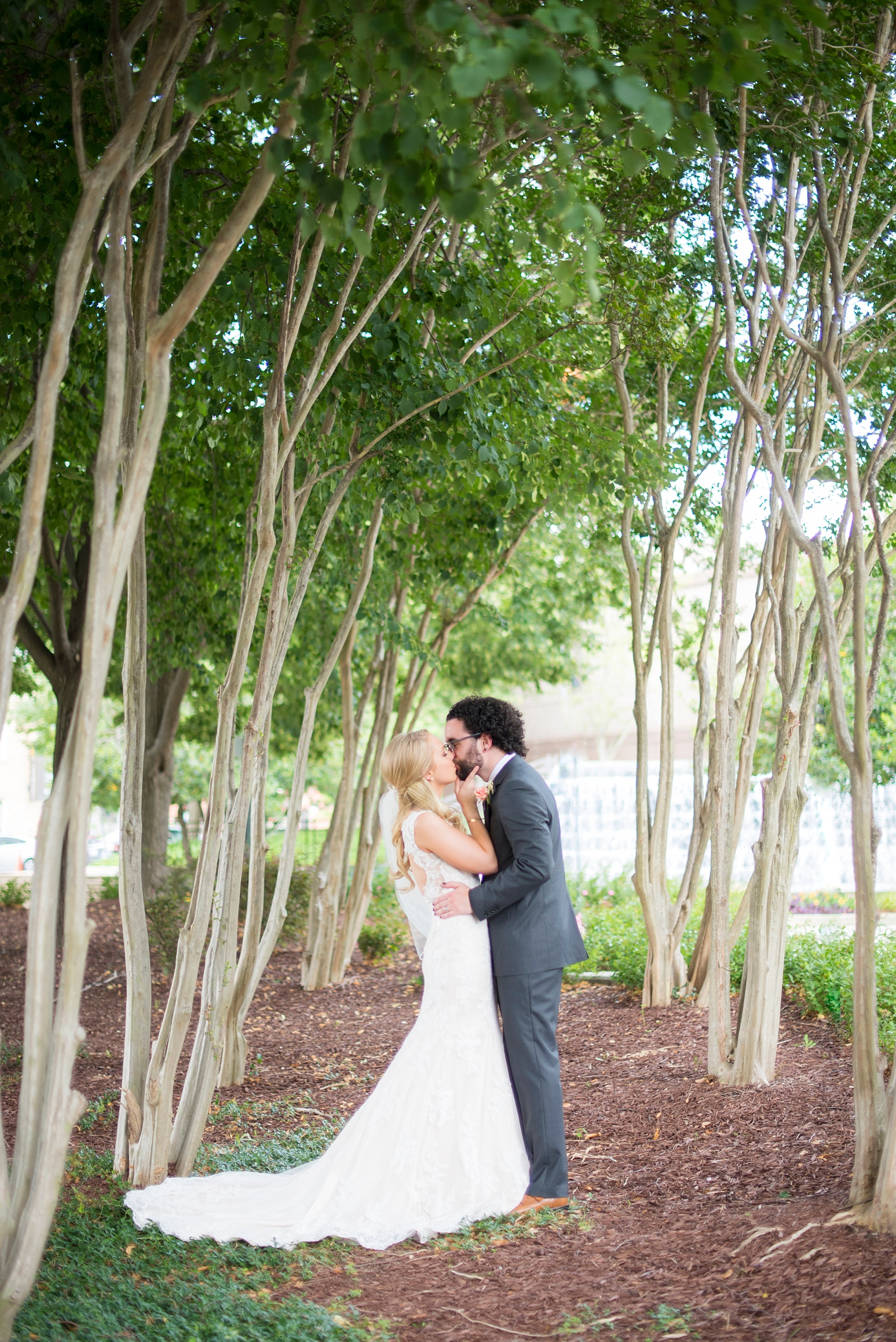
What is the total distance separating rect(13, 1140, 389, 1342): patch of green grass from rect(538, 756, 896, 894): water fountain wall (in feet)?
40.3

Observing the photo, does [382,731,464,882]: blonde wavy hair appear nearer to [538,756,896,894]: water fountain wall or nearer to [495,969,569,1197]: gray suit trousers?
[495,969,569,1197]: gray suit trousers

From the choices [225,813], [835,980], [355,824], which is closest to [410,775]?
[225,813]

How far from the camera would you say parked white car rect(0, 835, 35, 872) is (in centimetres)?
2088

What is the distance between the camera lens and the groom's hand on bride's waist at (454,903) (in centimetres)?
407

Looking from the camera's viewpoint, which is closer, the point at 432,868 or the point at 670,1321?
the point at 670,1321

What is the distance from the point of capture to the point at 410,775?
4.13 m

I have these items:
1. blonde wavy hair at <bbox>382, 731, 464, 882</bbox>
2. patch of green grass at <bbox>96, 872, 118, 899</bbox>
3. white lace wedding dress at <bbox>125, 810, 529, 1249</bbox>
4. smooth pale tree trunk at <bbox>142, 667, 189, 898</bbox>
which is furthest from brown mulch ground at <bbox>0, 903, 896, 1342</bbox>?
patch of green grass at <bbox>96, 872, 118, 899</bbox>

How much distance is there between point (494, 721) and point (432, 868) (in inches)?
25.5

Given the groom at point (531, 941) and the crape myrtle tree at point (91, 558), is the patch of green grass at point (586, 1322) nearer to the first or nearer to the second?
the groom at point (531, 941)

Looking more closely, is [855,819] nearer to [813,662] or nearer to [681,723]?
[813,662]

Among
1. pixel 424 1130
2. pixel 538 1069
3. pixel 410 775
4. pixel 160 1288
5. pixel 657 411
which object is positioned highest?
pixel 657 411

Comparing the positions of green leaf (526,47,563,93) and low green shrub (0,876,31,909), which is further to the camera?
low green shrub (0,876,31,909)

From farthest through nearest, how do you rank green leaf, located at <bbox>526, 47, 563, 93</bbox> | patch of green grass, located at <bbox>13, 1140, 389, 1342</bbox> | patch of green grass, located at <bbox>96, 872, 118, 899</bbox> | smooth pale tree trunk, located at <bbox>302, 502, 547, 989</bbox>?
patch of green grass, located at <bbox>96, 872, 118, 899</bbox> < smooth pale tree trunk, located at <bbox>302, 502, 547, 989</bbox> < patch of green grass, located at <bbox>13, 1140, 389, 1342</bbox> < green leaf, located at <bbox>526, 47, 563, 93</bbox>

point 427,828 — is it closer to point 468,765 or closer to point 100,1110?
point 468,765
